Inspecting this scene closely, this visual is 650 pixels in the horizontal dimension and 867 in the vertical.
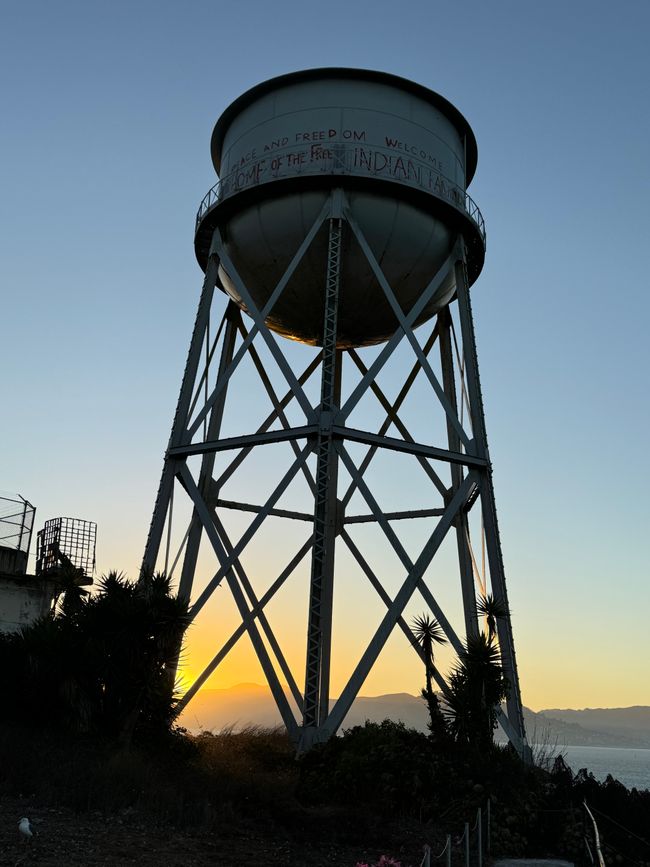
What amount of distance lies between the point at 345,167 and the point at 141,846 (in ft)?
49.5

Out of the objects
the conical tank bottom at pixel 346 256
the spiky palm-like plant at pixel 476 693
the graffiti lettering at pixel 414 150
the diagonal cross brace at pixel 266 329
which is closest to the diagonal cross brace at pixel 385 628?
the spiky palm-like plant at pixel 476 693

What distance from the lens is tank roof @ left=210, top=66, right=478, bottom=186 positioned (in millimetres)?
22156

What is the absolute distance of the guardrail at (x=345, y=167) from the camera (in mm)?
20891

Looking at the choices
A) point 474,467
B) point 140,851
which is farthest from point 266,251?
point 140,851

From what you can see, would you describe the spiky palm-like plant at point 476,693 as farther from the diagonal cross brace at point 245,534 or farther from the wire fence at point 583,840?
the diagonal cross brace at point 245,534

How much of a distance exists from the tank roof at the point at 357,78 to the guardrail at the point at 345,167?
2.10m

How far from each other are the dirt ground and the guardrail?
14.2 m

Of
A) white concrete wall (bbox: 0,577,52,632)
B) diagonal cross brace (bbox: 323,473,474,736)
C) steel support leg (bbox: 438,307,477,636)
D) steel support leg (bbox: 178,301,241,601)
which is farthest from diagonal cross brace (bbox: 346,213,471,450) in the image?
white concrete wall (bbox: 0,577,52,632)

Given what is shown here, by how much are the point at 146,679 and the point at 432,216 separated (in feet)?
40.5

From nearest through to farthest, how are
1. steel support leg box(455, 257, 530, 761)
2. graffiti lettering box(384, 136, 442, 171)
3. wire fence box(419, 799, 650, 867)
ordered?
1. wire fence box(419, 799, 650, 867)
2. steel support leg box(455, 257, 530, 761)
3. graffiti lettering box(384, 136, 442, 171)

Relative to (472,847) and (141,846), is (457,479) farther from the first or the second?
(141,846)

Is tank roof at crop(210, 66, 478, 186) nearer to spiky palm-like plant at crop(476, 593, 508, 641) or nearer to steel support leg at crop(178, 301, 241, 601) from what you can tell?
steel support leg at crop(178, 301, 241, 601)

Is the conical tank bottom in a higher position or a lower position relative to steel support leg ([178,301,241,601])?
higher

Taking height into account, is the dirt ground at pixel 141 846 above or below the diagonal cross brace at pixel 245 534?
below
